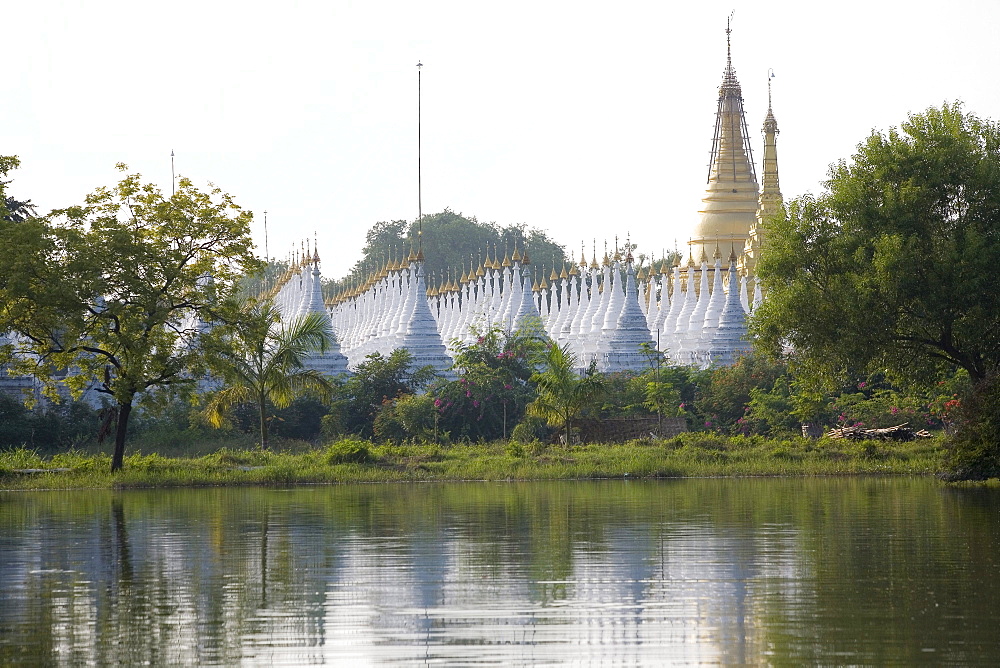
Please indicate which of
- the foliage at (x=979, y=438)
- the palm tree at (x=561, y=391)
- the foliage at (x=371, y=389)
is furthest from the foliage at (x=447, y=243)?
the foliage at (x=979, y=438)

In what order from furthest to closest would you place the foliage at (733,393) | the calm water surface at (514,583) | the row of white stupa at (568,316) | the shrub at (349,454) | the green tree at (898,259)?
the row of white stupa at (568,316) < the foliage at (733,393) < the shrub at (349,454) < the green tree at (898,259) < the calm water surface at (514,583)

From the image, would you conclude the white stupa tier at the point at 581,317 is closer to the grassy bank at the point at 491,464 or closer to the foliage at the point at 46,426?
the foliage at the point at 46,426

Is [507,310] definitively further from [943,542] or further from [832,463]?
[943,542]

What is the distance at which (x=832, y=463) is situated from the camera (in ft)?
93.5

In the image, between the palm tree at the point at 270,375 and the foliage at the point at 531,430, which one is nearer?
the palm tree at the point at 270,375

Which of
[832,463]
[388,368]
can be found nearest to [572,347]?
[388,368]

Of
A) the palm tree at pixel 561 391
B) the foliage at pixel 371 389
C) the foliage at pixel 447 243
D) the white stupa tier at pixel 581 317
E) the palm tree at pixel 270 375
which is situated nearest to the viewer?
the palm tree at pixel 561 391

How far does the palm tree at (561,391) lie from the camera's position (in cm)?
3288

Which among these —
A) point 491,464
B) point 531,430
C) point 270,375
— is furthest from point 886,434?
point 270,375

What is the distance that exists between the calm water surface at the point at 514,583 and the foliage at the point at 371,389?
57.5ft

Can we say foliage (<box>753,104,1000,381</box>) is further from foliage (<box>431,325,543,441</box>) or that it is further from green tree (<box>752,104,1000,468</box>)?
foliage (<box>431,325,543,441</box>)

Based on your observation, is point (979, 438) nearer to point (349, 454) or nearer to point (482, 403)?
point (349, 454)

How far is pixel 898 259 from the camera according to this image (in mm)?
25891

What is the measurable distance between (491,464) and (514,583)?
1649cm
